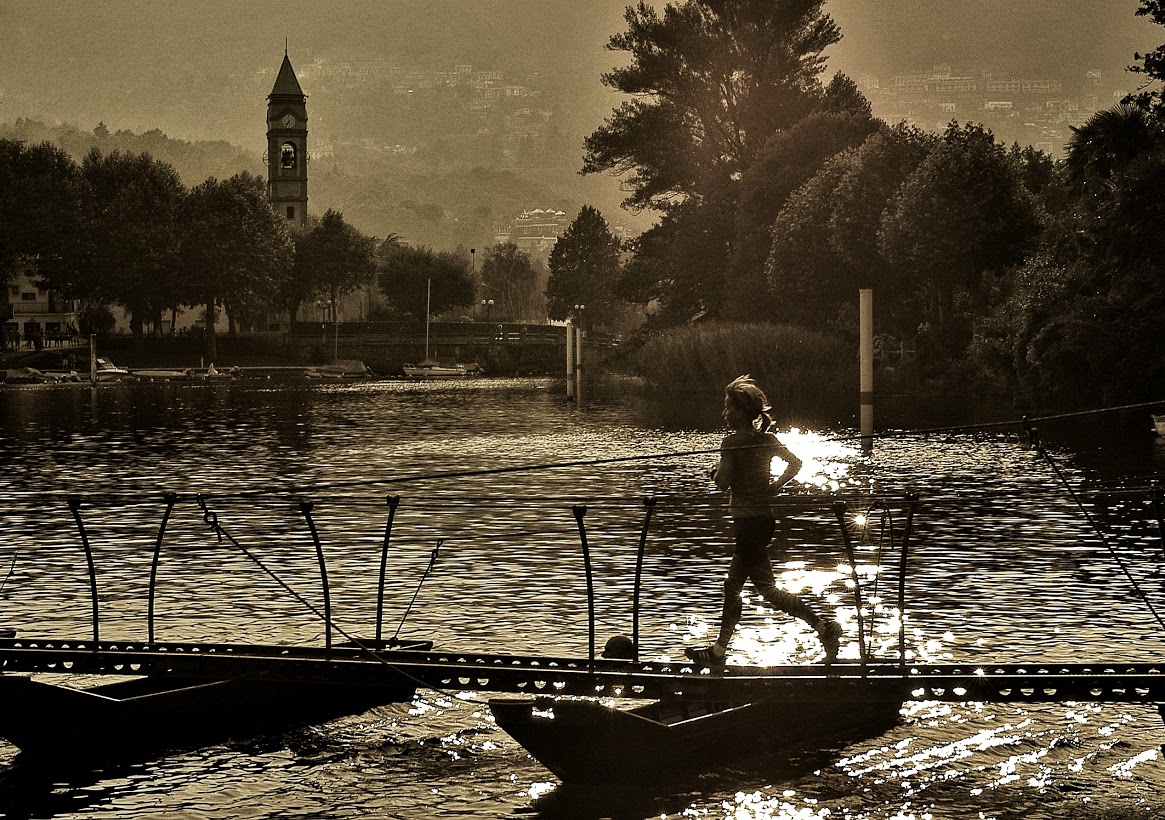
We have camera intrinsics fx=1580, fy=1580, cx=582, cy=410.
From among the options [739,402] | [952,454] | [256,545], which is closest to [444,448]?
[952,454]

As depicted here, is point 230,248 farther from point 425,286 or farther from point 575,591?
point 575,591

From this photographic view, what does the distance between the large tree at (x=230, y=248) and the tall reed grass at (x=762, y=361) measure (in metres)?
69.1

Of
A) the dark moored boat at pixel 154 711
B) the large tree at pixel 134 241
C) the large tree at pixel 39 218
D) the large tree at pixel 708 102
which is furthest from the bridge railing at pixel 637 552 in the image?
the large tree at pixel 39 218

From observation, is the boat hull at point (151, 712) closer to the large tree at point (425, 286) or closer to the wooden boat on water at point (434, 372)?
the wooden boat on water at point (434, 372)

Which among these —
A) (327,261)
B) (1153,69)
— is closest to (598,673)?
(1153,69)

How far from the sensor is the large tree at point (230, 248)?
469ft

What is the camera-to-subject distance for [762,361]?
80875 mm

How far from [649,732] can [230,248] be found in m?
139

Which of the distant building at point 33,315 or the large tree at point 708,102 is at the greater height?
the large tree at point 708,102

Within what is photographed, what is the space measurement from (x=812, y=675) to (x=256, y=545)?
15.6 m

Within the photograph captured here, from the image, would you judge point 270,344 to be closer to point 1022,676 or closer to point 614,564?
point 614,564

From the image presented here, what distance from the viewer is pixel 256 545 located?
26828 mm

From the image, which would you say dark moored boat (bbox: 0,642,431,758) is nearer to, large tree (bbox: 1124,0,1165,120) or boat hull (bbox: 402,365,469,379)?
large tree (bbox: 1124,0,1165,120)

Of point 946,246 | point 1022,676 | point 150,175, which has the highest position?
point 150,175
